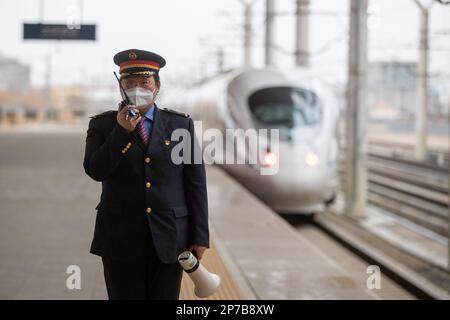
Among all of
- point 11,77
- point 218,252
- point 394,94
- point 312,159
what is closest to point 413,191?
point 312,159

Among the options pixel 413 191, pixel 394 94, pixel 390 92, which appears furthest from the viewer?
pixel 390 92

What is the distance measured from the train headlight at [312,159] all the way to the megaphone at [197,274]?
707 centimetres

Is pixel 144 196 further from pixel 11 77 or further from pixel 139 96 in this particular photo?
pixel 11 77

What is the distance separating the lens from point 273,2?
17.1 meters

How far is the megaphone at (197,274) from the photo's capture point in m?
2.27

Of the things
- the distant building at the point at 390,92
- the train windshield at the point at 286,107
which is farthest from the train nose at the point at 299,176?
the distant building at the point at 390,92

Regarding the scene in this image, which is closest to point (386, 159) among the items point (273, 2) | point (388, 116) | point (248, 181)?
point (273, 2)

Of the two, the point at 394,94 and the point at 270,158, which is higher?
the point at 394,94

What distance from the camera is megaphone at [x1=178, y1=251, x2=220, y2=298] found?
7.45 feet

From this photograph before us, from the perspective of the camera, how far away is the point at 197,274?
2309mm

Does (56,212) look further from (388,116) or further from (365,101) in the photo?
(388,116)

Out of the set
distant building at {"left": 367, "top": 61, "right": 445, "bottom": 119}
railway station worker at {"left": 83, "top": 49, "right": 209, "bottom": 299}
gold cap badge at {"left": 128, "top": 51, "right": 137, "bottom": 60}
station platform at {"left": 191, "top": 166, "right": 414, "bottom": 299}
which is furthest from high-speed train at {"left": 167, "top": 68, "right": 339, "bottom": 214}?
distant building at {"left": 367, "top": 61, "right": 445, "bottom": 119}

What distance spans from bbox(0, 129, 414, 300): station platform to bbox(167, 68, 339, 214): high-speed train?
506mm

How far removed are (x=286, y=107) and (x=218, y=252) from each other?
388 centimetres
